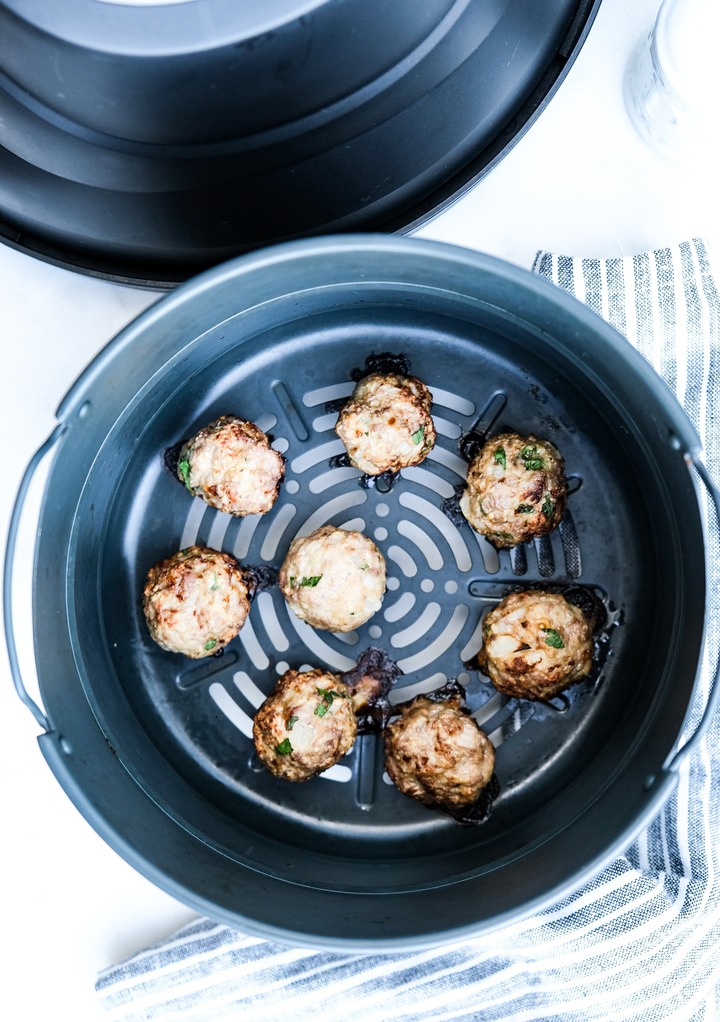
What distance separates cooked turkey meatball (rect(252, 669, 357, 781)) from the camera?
3.31ft

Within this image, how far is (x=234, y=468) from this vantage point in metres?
1.03

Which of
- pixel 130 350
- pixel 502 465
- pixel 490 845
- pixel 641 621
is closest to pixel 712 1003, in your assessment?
pixel 490 845

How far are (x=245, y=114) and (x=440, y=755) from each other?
69cm

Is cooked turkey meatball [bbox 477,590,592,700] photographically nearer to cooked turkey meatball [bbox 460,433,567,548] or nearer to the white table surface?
cooked turkey meatball [bbox 460,433,567,548]

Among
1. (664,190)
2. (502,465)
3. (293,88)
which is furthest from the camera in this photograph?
(664,190)

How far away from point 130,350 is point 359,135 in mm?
313

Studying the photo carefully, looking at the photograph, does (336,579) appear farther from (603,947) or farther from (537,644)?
(603,947)

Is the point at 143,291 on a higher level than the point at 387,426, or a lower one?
higher

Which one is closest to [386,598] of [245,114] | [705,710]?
[705,710]

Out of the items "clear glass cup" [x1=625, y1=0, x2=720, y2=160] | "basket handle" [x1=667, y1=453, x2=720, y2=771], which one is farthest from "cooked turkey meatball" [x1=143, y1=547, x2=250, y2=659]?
"clear glass cup" [x1=625, y1=0, x2=720, y2=160]

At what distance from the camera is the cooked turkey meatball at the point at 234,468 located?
1031 mm

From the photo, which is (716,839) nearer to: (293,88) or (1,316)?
(293,88)

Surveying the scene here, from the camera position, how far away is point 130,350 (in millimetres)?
904

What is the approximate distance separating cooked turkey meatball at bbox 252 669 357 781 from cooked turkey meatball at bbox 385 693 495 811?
0.06m
